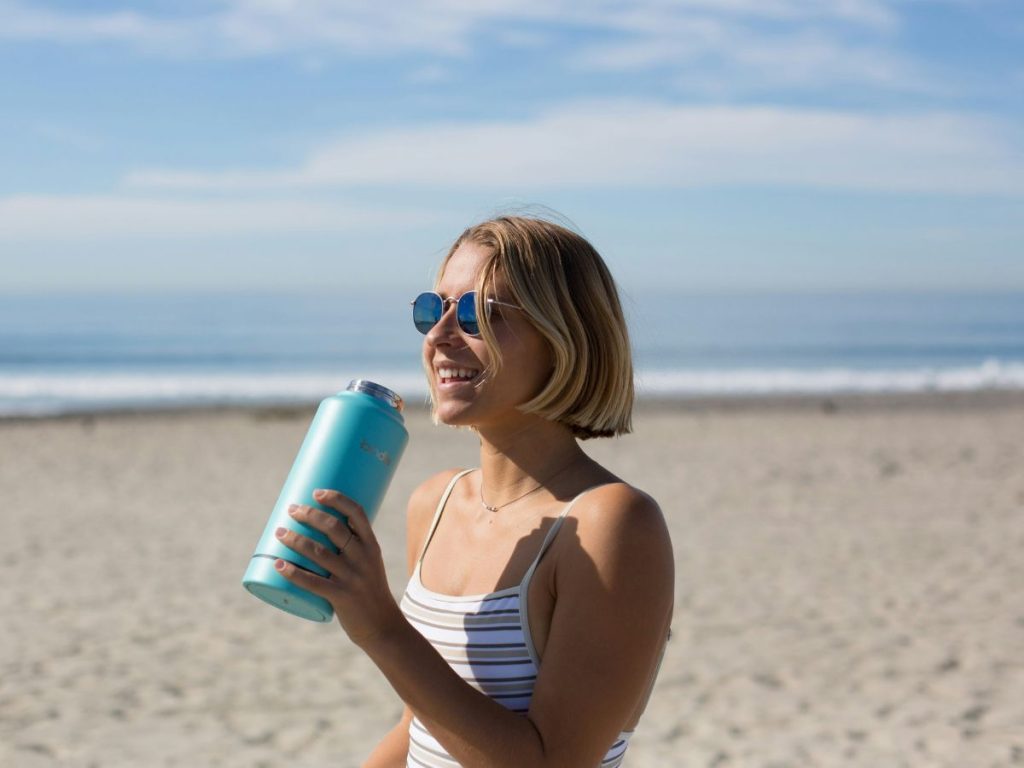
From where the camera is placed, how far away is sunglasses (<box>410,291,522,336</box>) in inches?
70.3

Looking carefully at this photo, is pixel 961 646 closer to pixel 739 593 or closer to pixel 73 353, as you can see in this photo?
pixel 739 593

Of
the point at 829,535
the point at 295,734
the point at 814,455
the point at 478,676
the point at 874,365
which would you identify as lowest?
the point at 874,365

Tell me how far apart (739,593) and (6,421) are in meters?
17.7

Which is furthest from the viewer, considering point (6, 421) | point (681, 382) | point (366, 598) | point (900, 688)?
point (681, 382)

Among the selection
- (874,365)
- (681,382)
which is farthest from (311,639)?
(874,365)

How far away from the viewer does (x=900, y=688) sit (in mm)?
6168

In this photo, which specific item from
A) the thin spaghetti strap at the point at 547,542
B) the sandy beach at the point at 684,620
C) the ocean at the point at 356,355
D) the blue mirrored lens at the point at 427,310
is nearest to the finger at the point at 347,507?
the thin spaghetti strap at the point at 547,542

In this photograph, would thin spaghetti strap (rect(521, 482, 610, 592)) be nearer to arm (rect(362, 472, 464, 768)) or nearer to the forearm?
the forearm

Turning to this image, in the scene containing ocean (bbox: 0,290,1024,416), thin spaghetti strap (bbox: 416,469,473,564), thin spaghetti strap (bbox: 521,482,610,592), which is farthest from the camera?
ocean (bbox: 0,290,1024,416)

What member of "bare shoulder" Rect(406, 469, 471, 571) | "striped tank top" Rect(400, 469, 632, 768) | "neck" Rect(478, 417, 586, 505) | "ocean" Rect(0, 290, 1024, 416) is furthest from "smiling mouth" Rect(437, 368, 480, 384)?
"ocean" Rect(0, 290, 1024, 416)

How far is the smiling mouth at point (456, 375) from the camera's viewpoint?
5.94 feet

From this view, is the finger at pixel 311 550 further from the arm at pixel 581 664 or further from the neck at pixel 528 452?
the neck at pixel 528 452

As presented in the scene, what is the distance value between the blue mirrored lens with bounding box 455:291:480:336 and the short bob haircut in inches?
0.7

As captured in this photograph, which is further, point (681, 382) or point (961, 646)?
point (681, 382)
